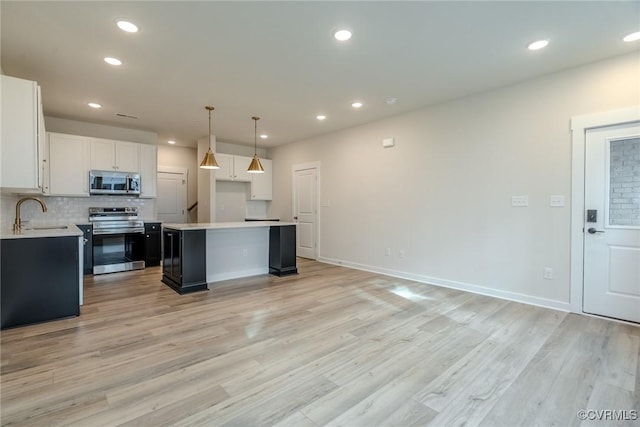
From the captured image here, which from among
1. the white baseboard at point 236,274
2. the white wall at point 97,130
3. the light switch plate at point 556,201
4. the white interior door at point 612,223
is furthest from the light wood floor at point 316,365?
the white wall at point 97,130

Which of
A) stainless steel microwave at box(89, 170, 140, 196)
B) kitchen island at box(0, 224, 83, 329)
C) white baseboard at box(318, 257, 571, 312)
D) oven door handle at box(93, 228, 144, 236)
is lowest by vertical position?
white baseboard at box(318, 257, 571, 312)

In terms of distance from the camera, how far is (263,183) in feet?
24.9

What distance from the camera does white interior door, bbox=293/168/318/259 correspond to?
21.8ft

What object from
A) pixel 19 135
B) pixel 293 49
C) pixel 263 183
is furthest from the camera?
pixel 263 183

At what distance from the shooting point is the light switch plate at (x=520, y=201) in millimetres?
3654

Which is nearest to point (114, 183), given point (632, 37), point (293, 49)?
point (293, 49)

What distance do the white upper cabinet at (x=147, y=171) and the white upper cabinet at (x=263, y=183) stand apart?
217cm

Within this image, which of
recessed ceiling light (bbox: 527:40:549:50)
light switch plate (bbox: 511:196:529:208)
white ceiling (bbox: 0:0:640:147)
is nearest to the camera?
white ceiling (bbox: 0:0:640:147)

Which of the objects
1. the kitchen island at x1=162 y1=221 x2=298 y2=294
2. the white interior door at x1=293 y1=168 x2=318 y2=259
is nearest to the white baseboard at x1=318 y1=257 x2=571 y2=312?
the white interior door at x1=293 y1=168 x2=318 y2=259

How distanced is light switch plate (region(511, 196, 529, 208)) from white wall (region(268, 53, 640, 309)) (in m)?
0.05

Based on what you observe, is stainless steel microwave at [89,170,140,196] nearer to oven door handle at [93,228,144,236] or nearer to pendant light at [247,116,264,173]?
oven door handle at [93,228,144,236]

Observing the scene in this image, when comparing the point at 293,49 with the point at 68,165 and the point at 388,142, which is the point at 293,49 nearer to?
the point at 388,142

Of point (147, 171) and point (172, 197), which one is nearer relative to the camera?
point (147, 171)

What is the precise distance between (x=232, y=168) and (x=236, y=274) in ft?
9.57
